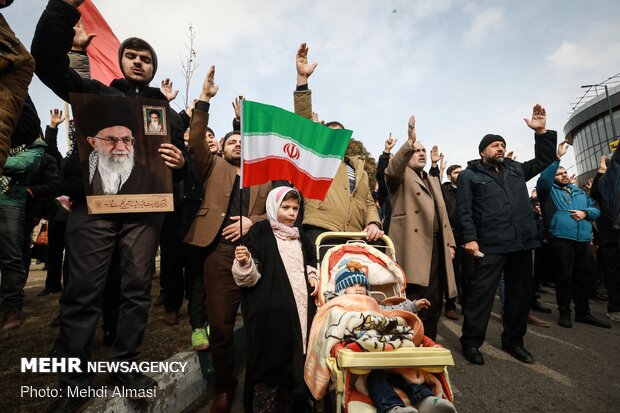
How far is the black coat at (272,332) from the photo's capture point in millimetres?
2357

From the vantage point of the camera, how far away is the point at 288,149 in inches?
108

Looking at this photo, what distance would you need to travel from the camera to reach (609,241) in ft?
20.7

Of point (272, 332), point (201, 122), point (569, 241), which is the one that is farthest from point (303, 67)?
point (569, 241)

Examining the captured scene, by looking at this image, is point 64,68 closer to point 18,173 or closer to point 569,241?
point 18,173

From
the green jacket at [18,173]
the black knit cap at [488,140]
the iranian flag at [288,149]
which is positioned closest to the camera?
the iranian flag at [288,149]

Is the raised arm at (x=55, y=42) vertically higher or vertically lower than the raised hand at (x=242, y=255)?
higher

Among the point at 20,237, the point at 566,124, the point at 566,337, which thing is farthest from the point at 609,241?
the point at 566,124

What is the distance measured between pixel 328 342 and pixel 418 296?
2003 mm

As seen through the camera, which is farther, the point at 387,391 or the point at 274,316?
the point at 274,316

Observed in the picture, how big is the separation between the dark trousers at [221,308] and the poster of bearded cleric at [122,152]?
2.29 ft

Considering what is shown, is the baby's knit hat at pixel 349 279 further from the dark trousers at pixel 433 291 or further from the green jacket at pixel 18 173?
the green jacket at pixel 18 173

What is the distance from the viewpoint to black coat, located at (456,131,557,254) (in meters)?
3.89

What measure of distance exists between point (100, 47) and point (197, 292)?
17.3 feet

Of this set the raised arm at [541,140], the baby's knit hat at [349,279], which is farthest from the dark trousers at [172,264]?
the raised arm at [541,140]
